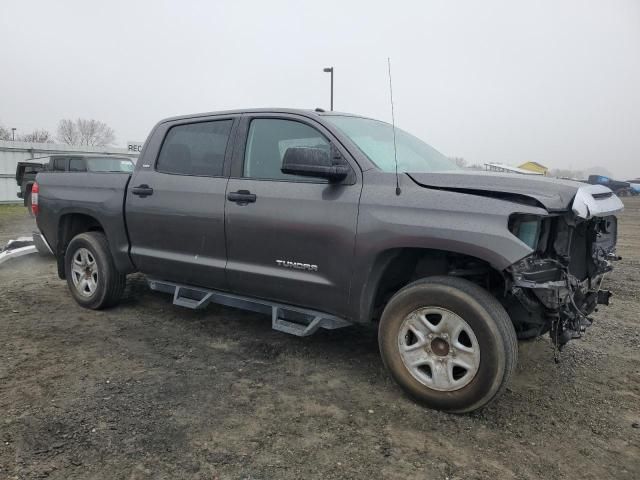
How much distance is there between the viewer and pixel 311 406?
3008 millimetres

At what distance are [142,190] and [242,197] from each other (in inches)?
46.9

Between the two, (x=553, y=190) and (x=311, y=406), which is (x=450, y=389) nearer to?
(x=311, y=406)

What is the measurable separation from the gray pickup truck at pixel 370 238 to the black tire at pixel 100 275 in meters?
0.07

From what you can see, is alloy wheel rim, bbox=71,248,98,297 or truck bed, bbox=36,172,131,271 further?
alloy wheel rim, bbox=71,248,98,297

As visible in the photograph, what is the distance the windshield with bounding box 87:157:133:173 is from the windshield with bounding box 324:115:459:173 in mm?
10157

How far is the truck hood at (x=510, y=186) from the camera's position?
270cm

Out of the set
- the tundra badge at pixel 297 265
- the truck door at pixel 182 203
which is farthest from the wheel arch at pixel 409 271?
the truck door at pixel 182 203

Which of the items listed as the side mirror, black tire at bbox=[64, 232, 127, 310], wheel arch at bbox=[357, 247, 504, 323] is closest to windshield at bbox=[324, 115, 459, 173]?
the side mirror

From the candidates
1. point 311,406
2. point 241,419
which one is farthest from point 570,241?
point 241,419

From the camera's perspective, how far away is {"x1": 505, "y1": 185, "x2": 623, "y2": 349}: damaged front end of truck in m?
2.72

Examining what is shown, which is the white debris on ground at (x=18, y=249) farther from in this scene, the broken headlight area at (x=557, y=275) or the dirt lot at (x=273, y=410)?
the broken headlight area at (x=557, y=275)

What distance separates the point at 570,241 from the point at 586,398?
109 cm

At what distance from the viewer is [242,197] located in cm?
371

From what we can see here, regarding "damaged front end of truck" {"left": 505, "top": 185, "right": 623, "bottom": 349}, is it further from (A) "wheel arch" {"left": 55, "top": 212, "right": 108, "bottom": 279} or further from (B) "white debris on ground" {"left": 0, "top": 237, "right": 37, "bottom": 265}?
(B) "white debris on ground" {"left": 0, "top": 237, "right": 37, "bottom": 265}
